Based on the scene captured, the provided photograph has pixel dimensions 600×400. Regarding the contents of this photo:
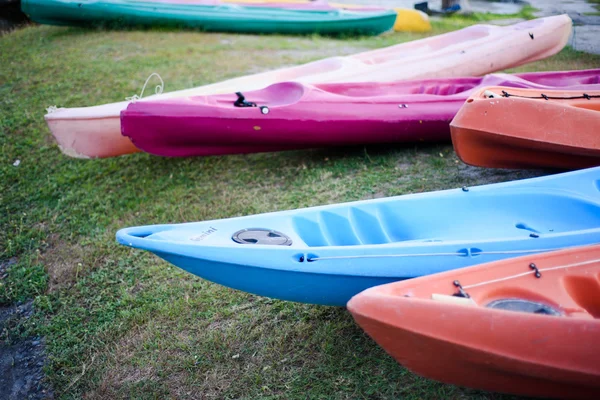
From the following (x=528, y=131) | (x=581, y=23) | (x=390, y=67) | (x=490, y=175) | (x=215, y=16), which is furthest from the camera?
(x=215, y=16)

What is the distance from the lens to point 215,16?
25.6ft

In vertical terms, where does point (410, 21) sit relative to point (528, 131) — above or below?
above

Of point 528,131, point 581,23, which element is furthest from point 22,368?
point 581,23

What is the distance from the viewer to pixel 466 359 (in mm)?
1735

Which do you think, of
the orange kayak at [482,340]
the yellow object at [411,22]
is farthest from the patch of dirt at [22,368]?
the yellow object at [411,22]

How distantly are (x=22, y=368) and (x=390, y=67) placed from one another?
381 centimetres

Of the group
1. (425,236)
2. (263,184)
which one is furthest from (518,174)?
(263,184)

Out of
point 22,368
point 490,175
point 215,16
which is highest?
point 215,16

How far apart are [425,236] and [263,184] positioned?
1.66 metres

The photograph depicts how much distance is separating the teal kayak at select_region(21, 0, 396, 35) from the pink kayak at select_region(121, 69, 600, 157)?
12.9 feet

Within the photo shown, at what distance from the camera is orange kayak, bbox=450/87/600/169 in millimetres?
3059

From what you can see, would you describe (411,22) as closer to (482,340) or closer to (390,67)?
(390,67)

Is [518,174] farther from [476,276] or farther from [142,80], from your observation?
[142,80]

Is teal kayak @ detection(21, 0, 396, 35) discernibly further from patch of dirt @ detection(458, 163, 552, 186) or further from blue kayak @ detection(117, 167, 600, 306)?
blue kayak @ detection(117, 167, 600, 306)
